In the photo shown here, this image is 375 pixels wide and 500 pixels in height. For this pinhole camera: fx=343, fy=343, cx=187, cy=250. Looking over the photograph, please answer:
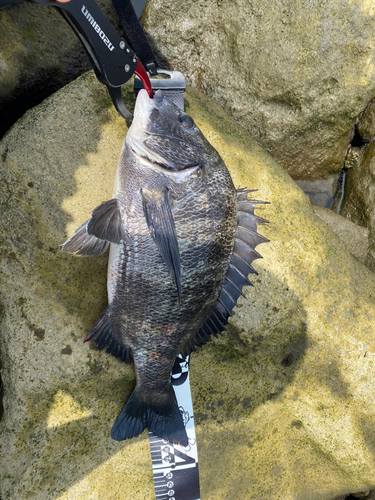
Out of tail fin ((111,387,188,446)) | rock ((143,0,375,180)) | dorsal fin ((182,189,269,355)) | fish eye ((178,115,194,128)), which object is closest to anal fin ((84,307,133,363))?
tail fin ((111,387,188,446))

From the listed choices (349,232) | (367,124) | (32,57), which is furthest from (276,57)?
(32,57)

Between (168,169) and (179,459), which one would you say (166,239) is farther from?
(179,459)

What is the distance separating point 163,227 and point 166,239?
74 millimetres

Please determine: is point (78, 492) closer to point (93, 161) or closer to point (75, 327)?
point (75, 327)

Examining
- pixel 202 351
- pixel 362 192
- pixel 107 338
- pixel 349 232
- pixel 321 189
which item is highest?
pixel 362 192

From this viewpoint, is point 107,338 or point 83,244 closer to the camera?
point 83,244

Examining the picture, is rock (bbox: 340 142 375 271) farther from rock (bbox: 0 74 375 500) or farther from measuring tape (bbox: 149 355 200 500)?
measuring tape (bbox: 149 355 200 500)

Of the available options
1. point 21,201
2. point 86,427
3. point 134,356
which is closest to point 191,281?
point 134,356

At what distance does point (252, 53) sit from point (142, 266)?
83.1 inches

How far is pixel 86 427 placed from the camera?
257 cm

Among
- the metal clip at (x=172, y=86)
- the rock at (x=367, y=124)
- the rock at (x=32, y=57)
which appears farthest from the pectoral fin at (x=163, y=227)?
the rock at (x=367, y=124)

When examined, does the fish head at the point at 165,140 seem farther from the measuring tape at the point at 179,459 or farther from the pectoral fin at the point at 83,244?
the measuring tape at the point at 179,459

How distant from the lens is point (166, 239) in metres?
2.00

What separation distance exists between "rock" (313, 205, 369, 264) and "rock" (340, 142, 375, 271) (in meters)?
0.10
